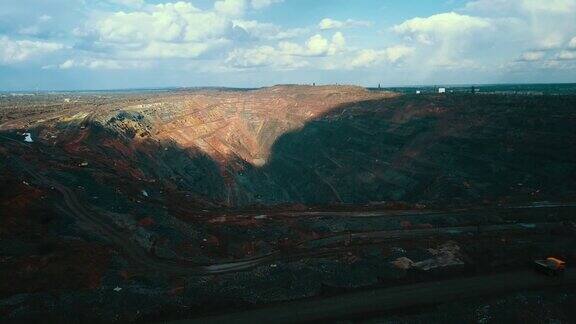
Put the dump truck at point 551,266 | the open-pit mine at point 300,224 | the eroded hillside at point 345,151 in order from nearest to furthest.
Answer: the open-pit mine at point 300,224, the dump truck at point 551,266, the eroded hillside at point 345,151

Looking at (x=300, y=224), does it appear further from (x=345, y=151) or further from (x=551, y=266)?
(x=345, y=151)

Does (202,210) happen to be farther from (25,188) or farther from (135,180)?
(25,188)

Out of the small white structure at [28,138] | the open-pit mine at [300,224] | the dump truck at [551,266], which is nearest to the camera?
the open-pit mine at [300,224]

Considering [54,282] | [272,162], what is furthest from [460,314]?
[272,162]

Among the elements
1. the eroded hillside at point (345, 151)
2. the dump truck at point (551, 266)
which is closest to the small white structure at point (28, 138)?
the eroded hillside at point (345, 151)

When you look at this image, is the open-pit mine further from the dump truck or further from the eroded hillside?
the dump truck

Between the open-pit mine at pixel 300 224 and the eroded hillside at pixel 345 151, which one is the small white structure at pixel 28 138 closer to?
the open-pit mine at pixel 300 224
